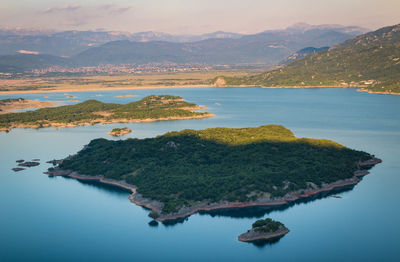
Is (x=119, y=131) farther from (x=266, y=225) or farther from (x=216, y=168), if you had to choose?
(x=266, y=225)

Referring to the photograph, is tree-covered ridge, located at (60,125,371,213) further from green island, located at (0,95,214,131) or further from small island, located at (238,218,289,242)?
green island, located at (0,95,214,131)

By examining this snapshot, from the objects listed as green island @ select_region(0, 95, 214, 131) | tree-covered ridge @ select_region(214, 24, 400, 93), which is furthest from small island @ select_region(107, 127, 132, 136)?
tree-covered ridge @ select_region(214, 24, 400, 93)

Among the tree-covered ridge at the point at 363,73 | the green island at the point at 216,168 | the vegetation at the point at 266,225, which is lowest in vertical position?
the vegetation at the point at 266,225

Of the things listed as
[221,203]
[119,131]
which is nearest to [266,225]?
[221,203]

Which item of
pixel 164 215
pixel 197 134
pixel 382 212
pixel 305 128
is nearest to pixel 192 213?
pixel 164 215

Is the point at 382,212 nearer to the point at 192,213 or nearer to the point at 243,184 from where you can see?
the point at 243,184

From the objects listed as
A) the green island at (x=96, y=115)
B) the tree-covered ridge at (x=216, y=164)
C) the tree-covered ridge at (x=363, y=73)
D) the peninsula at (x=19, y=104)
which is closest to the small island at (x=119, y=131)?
the green island at (x=96, y=115)

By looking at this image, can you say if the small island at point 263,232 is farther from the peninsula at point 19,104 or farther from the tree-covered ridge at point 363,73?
the tree-covered ridge at point 363,73

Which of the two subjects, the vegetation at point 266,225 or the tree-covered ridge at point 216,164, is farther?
the tree-covered ridge at point 216,164
